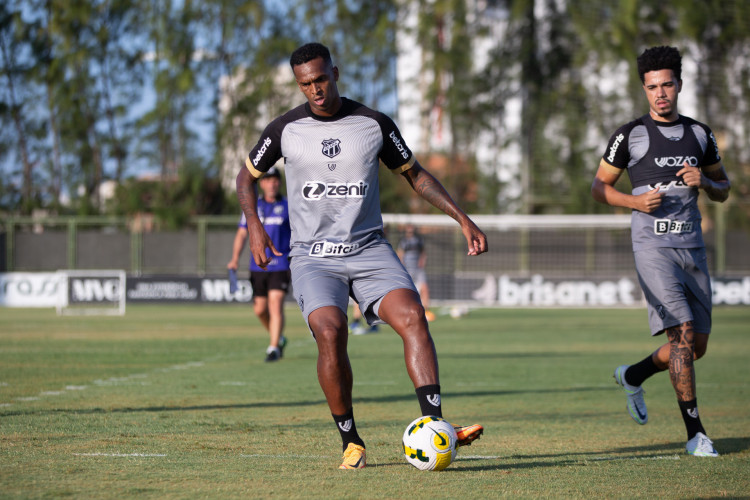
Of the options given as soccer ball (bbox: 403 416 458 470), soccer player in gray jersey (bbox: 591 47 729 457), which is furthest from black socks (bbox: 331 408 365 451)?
soccer player in gray jersey (bbox: 591 47 729 457)

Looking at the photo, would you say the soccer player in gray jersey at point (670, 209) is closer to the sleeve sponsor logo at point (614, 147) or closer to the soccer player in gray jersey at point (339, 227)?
the sleeve sponsor logo at point (614, 147)

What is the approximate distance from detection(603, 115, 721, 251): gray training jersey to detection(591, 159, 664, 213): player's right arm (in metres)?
0.10

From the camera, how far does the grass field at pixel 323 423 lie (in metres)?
5.24

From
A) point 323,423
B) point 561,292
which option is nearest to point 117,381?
point 323,423

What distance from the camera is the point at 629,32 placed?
121ft

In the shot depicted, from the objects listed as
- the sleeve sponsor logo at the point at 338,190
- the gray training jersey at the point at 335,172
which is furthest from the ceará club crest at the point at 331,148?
the sleeve sponsor logo at the point at 338,190

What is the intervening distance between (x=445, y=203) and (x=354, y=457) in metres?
1.53

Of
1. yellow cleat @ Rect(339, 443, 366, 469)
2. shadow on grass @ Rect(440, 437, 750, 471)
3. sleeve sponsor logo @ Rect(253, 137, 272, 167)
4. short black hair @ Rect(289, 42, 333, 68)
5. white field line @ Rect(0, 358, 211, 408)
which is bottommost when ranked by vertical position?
white field line @ Rect(0, 358, 211, 408)

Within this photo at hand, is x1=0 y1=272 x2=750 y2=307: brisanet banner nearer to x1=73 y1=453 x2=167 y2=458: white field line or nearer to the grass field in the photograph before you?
the grass field

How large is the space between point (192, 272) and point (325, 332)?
2872 centimetres

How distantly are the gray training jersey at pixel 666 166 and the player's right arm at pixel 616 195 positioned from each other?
97 mm

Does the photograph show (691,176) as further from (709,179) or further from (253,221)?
(253,221)

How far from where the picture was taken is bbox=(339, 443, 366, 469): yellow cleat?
5656 millimetres

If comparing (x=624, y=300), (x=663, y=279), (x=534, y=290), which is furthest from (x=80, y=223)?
(x=663, y=279)
